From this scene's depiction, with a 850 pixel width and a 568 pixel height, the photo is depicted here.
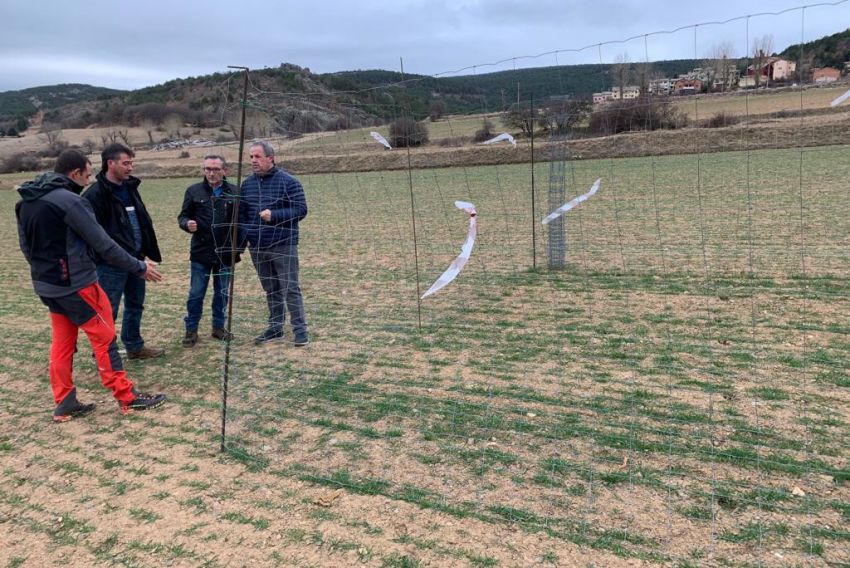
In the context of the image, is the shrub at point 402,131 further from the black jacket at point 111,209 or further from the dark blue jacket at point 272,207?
the black jacket at point 111,209

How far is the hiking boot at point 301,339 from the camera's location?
5215 millimetres

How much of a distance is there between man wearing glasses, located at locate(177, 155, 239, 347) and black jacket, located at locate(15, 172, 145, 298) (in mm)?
1261

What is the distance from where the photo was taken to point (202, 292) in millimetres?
5301

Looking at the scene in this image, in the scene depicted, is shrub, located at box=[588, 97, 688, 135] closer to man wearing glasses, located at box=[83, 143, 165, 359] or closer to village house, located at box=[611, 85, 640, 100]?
village house, located at box=[611, 85, 640, 100]

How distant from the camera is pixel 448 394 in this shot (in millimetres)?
4023

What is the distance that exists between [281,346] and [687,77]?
480 centimetres

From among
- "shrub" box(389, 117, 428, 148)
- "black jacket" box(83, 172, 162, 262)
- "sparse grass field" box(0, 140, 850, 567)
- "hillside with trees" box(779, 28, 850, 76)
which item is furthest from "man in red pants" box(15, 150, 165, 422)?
"hillside with trees" box(779, 28, 850, 76)

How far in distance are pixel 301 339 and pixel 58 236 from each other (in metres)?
2.17

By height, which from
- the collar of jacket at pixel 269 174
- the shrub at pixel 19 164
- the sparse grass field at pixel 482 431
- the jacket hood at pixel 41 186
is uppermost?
the shrub at pixel 19 164

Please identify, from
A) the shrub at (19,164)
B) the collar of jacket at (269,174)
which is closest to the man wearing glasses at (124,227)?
the collar of jacket at (269,174)

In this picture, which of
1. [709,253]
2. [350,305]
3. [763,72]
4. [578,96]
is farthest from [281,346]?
[709,253]

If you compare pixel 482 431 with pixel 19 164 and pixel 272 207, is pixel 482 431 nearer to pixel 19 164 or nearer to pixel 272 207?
pixel 272 207

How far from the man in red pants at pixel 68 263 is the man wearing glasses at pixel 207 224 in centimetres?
112

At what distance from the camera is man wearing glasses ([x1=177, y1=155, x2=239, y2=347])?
5039 millimetres
